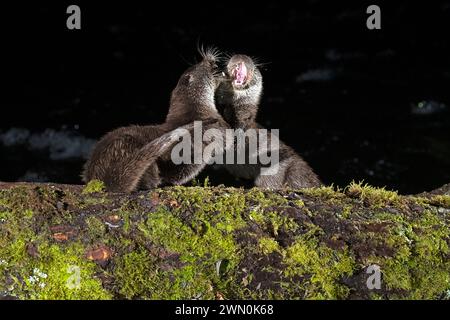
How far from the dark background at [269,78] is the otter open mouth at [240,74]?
506cm

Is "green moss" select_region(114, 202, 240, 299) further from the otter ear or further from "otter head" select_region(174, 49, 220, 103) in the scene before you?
the otter ear

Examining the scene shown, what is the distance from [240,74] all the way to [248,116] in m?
0.49

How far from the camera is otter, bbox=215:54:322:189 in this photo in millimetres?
7516

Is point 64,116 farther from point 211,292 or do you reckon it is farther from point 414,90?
point 211,292

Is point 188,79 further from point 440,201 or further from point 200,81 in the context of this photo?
point 440,201

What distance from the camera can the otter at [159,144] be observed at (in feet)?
18.5

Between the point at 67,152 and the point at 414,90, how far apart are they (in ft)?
23.7

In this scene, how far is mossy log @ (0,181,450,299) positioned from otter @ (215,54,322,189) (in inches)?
118

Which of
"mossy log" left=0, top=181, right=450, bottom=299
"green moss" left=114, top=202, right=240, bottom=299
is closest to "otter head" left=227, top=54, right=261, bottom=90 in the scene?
"mossy log" left=0, top=181, right=450, bottom=299

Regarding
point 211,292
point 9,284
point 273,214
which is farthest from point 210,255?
point 9,284

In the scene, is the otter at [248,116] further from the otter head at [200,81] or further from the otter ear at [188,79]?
the otter ear at [188,79]

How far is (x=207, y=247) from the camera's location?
4.15 metres

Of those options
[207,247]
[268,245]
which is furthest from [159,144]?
[268,245]

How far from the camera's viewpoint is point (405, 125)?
43.4 feet
